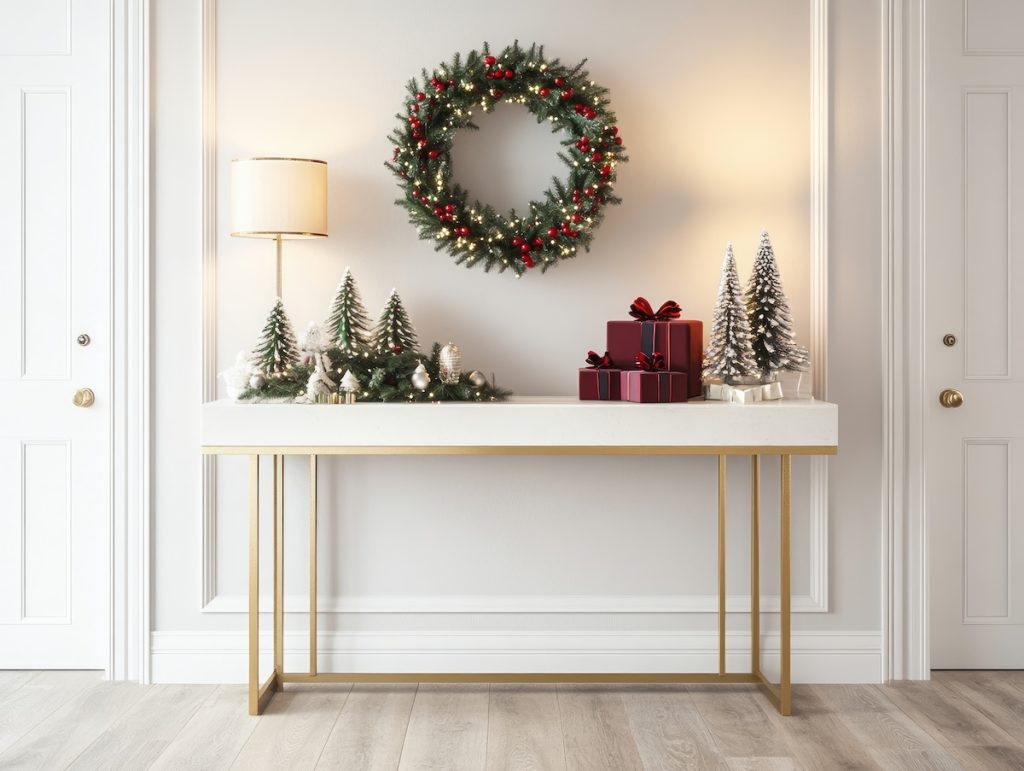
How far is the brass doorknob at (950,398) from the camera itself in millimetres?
3242

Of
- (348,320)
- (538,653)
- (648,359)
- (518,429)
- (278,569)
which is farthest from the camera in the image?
(538,653)

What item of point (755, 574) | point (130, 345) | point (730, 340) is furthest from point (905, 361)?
point (130, 345)

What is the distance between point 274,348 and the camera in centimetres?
296

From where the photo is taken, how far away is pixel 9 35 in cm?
324

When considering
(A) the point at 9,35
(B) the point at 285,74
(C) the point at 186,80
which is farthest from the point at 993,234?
(A) the point at 9,35

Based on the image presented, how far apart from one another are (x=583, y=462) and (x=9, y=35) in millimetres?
2439

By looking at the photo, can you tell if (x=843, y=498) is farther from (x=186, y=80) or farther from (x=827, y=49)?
(x=186, y=80)

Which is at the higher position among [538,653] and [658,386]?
[658,386]

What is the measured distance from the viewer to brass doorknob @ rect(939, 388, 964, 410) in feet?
10.6

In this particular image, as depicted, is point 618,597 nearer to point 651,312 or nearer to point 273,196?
point 651,312

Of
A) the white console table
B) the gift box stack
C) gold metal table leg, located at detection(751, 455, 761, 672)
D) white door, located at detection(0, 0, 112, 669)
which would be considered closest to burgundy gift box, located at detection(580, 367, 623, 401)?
the gift box stack

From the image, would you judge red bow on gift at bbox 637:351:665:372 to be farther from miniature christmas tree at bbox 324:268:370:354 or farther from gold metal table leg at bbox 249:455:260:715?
gold metal table leg at bbox 249:455:260:715

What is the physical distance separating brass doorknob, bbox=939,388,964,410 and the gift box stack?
0.91 m

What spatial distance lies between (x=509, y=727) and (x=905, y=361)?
1767 millimetres
